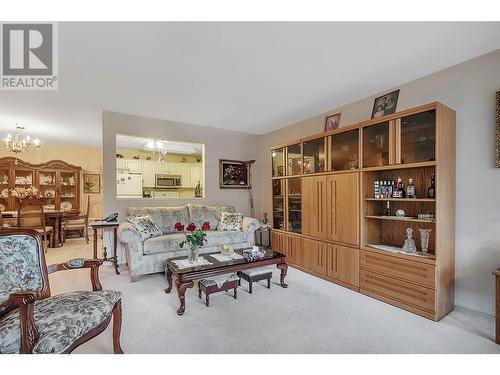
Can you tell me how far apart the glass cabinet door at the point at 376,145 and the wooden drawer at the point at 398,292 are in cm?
129

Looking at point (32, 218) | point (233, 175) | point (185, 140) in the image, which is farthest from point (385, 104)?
point (32, 218)

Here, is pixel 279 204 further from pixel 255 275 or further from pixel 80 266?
pixel 80 266

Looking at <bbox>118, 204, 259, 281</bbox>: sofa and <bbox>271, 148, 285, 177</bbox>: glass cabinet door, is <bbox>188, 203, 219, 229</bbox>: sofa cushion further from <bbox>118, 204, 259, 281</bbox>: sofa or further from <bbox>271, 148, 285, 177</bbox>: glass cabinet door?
<bbox>271, 148, 285, 177</bbox>: glass cabinet door

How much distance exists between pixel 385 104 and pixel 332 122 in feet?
2.82

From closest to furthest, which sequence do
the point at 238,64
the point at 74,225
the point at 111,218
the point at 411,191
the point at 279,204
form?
the point at 238,64 → the point at 411,191 → the point at 111,218 → the point at 279,204 → the point at 74,225

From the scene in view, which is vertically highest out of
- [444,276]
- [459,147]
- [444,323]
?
[459,147]

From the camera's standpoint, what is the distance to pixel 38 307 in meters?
1.52

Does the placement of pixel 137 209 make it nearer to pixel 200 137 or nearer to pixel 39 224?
pixel 200 137

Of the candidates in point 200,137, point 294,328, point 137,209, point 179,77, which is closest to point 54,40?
point 179,77

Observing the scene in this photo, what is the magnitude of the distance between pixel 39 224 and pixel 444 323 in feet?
21.1

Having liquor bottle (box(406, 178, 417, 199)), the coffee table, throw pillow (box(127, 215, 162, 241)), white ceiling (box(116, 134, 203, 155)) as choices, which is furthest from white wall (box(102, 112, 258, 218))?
liquor bottle (box(406, 178, 417, 199))

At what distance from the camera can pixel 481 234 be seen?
91.6 inches

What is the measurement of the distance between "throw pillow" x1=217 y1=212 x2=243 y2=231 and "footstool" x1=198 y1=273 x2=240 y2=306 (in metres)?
1.66

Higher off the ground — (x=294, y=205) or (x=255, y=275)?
(x=294, y=205)
